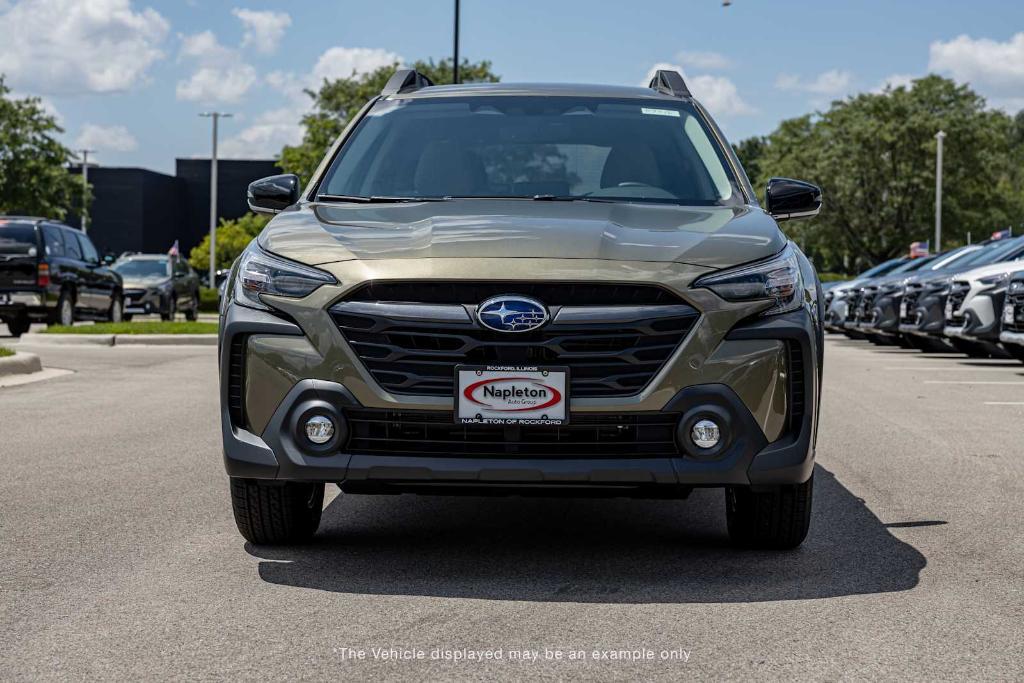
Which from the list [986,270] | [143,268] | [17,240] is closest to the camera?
[986,270]

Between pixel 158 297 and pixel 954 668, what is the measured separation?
1262 inches

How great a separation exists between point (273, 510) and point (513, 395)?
1128 mm

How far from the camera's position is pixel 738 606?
176 inches

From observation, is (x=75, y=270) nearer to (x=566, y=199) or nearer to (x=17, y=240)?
(x=17, y=240)

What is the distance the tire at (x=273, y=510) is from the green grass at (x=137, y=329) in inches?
687

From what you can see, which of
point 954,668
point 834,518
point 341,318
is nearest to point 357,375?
point 341,318

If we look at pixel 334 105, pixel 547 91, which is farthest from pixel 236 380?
pixel 334 105

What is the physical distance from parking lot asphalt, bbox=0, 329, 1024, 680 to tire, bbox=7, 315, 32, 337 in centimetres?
1608

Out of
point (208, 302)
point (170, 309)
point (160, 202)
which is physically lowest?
point (208, 302)

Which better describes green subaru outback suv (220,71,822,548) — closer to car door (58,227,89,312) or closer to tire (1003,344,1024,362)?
tire (1003,344,1024,362)

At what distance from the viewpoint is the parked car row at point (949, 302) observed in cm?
1666

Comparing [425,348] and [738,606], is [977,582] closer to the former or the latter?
[738,606]

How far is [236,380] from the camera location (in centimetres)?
494

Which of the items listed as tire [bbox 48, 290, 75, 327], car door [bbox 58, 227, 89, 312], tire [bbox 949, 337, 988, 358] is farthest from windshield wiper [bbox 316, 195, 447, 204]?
car door [bbox 58, 227, 89, 312]
